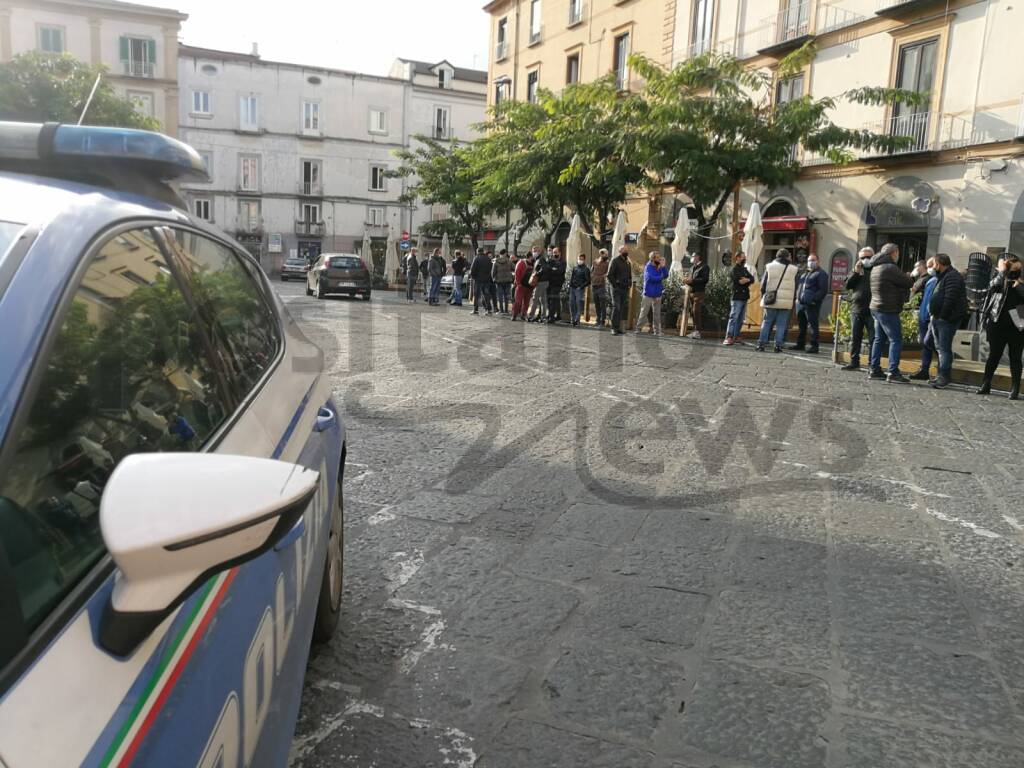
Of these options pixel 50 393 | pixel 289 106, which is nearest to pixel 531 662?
pixel 50 393

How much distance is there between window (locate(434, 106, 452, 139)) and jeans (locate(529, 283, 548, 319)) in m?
39.6

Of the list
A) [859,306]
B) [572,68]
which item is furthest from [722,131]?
[572,68]

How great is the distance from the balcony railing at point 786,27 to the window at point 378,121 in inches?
1339

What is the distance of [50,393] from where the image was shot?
112cm

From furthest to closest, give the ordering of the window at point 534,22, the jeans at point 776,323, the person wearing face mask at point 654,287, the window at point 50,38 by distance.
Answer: the window at point 50,38
the window at point 534,22
the person wearing face mask at point 654,287
the jeans at point 776,323

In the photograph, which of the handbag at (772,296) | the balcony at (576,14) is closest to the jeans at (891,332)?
the handbag at (772,296)

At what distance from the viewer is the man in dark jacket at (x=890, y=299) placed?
10.4m

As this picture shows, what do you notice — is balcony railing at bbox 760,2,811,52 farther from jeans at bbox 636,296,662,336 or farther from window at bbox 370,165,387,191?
window at bbox 370,165,387,191

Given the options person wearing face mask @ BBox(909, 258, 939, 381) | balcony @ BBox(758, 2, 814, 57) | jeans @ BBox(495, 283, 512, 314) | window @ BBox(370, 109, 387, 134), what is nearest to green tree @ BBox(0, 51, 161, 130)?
jeans @ BBox(495, 283, 512, 314)

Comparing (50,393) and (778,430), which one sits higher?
(50,393)

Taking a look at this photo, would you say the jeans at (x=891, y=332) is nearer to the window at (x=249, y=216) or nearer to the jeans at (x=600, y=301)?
the jeans at (x=600, y=301)

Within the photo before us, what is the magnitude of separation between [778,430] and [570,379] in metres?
2.98

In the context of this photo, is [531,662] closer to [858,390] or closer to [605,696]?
[605,696]

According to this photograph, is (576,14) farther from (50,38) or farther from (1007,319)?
(50,38)
